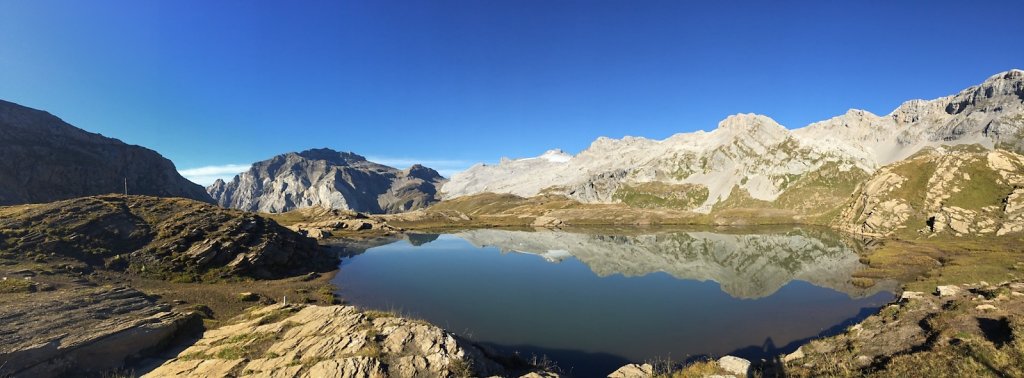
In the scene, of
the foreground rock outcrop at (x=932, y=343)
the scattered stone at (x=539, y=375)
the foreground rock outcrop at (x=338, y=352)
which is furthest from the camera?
the scattered stone at (x=539, y=375)

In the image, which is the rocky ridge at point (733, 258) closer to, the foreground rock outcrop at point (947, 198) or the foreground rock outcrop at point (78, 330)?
the foreground rock outcrop at point (947, 198)

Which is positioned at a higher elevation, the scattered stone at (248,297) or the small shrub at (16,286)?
the small shrub at (16,286)

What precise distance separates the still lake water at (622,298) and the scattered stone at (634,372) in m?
5.34

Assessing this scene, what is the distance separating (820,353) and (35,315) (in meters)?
55.0

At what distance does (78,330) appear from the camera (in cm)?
2644

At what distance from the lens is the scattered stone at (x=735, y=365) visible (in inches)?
792

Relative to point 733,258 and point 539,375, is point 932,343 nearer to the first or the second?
point 539,375

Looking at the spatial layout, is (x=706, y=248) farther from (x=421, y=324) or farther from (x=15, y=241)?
(x=15, y=241)

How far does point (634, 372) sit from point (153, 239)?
73.8 meters

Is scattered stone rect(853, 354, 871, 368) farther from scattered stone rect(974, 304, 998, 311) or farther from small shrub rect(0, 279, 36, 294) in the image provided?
small shrub rect(0, 279, 36, 294)

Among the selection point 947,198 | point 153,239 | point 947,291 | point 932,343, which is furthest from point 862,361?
point 947,198

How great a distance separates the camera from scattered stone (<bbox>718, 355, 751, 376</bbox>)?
20125 mm

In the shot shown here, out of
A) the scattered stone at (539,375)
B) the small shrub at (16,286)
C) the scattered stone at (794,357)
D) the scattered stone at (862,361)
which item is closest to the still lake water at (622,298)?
the scattered stone at (794,357)

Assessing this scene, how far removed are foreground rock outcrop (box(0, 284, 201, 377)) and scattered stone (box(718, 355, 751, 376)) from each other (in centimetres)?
3587
